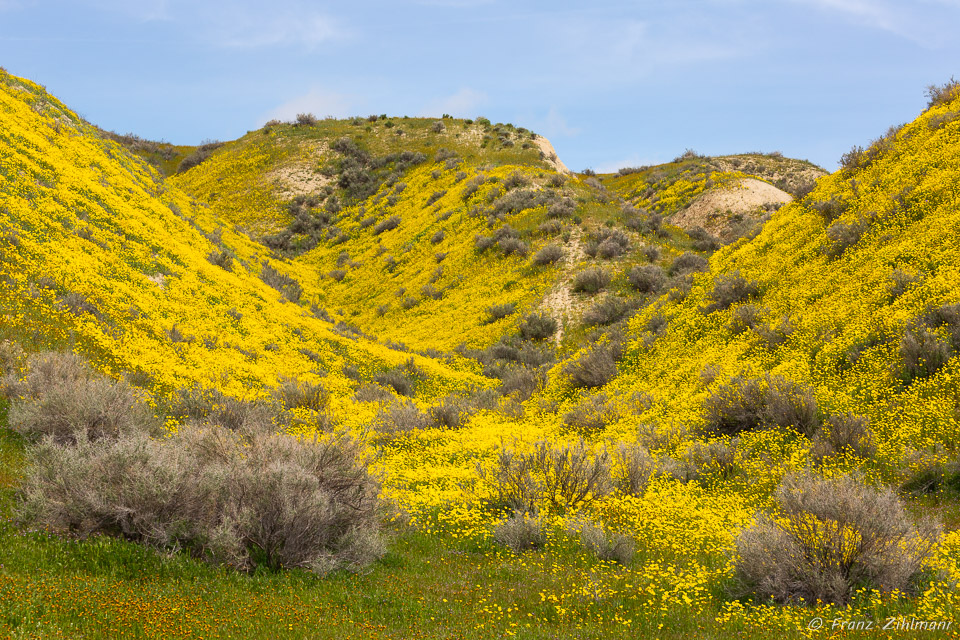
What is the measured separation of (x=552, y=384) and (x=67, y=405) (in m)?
16.0

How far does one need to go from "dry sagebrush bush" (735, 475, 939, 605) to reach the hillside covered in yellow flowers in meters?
0.04

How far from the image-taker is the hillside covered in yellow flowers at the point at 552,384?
692cm

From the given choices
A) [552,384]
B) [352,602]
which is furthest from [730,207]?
[352,602]

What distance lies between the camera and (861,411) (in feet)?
39.7

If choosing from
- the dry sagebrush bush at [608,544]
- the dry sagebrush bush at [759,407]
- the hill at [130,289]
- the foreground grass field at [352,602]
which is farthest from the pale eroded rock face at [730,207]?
the foreground grass field at [352,602]

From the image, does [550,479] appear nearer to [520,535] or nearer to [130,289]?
[520,535]

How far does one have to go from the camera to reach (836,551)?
7129mm

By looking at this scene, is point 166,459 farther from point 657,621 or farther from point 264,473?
point 657,621

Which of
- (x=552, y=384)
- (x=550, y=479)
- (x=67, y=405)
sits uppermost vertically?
(x=67, y=405)

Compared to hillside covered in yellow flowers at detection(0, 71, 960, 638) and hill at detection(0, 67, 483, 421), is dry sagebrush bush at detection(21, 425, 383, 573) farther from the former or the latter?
hill at detection(0, 67, 483, 421)

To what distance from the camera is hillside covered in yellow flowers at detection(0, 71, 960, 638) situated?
22.7ft

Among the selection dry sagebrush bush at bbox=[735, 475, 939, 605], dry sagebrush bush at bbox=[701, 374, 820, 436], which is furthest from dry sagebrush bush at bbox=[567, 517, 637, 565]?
dry sagebrush bush at bbox=[701, 374, 820, 436]

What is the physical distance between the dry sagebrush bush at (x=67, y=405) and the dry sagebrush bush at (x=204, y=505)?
127cm

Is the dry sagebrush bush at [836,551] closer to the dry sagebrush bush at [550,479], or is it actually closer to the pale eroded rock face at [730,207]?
the dry sagebrush bush at [550,479]
